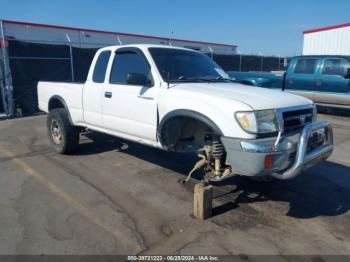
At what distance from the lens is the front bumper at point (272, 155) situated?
11.2 ft

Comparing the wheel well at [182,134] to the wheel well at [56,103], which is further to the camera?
the wheel well at [56,103]

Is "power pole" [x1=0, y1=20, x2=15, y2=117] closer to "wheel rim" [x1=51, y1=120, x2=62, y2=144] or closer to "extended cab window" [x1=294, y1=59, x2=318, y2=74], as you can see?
"wheel rim" [x1=51, y1=120, x2=62, y2=144]

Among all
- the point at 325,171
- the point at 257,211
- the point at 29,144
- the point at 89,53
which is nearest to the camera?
the point at 257,211

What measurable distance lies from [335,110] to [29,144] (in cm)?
1084

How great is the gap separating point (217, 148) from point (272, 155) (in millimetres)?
655

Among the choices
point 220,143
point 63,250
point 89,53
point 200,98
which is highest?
point 89,53

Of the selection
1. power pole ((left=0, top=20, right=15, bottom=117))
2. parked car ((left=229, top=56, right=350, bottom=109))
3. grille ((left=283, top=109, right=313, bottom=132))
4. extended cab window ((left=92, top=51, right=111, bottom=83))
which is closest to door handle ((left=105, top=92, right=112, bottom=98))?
extended cab window ((left=92, top=51, right=111, bottom=83))

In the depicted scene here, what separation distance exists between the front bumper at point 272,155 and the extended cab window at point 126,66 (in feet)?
6.31

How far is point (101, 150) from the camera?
6.81 m

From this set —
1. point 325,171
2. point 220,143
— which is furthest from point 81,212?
point 325,171

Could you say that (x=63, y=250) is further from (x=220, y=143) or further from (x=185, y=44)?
(x=185, y=44)

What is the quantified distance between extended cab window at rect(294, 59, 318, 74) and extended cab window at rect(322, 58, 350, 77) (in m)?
0.38

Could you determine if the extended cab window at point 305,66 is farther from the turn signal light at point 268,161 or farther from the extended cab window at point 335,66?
the turn signal light at point 268,161

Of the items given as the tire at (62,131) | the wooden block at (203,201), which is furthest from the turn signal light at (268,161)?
the tire at (62,131)
